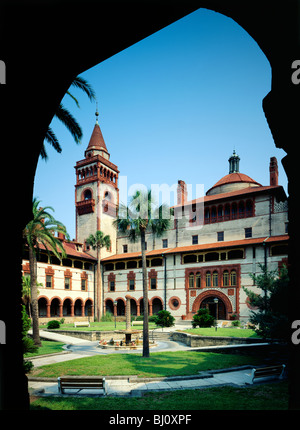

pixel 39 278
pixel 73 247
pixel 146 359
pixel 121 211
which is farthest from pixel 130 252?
pixel 146 359

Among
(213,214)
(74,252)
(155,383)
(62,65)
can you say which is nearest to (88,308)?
(74,252)

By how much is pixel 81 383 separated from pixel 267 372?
251 inches

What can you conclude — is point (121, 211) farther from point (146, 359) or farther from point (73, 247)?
point (73, 247)

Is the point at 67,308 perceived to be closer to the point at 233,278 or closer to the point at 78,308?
the point at 78,308

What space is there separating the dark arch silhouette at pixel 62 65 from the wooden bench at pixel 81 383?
19.0 ft

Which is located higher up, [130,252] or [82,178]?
[82,178]

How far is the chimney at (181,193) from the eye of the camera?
45.3 metres

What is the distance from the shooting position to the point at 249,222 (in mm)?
36781

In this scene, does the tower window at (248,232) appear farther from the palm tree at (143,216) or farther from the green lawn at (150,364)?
A: the green lawn at (150,364)

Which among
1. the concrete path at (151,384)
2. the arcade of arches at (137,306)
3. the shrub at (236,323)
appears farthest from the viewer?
the arcade of arches at (137,306)

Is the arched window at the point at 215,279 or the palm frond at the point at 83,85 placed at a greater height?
the palm frond at the point at 83,85

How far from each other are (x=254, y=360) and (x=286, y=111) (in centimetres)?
1443

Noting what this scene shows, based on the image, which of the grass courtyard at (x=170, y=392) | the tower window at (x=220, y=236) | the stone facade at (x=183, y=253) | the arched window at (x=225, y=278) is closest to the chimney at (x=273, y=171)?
the stone facade at (x=183, y=253)

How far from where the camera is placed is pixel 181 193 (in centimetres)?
4538
